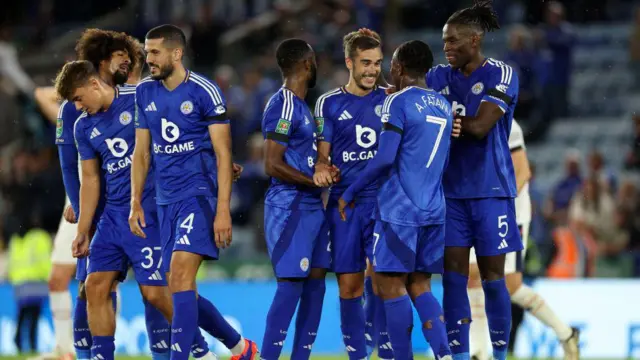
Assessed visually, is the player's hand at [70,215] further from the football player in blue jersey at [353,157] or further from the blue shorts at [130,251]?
the football player in blue jersey at [353,157]

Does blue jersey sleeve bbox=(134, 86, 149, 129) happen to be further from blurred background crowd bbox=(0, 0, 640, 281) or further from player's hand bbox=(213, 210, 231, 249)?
blurred background crowd bbox=(0, 0, 640, 281)

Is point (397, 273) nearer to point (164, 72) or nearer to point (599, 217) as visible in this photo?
point (164, 72)

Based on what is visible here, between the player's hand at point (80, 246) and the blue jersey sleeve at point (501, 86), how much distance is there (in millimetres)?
3009

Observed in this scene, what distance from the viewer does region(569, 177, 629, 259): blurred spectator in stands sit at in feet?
48.5

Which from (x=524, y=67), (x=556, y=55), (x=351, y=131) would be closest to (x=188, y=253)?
(x=351, y=131)

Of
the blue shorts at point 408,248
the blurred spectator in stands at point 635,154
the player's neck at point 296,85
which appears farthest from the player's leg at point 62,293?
the blurred spectator in stands at point 635,154

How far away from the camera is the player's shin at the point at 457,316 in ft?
27.6

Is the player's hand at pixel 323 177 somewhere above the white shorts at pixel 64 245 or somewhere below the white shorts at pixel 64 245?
above

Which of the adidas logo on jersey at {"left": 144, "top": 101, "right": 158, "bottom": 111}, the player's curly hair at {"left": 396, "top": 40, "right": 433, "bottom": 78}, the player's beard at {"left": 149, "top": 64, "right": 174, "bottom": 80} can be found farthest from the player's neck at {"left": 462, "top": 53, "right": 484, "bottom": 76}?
the adidas logo on jersey at {"left": 144, "top": 101, "right": 158, "bottom": 111}

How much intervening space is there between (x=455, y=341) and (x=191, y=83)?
2.59 meters

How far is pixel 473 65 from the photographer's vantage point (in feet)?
27.9

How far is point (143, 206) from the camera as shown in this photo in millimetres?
8562

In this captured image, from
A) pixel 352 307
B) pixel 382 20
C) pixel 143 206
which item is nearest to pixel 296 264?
pixel 352 307

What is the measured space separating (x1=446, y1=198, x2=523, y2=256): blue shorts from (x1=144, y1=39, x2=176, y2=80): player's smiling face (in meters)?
2.20
